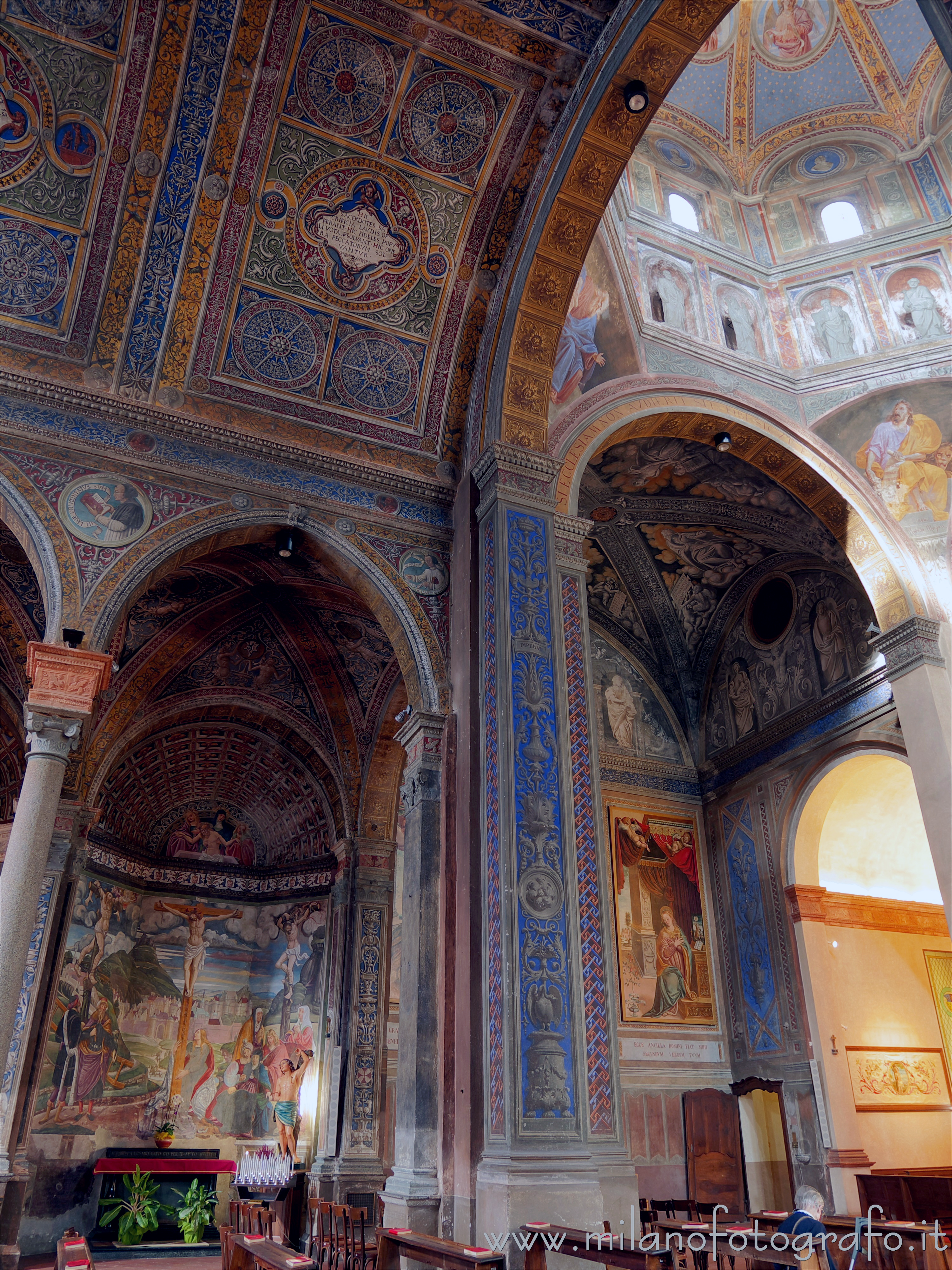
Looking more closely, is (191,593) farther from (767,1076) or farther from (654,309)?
(767,1076)

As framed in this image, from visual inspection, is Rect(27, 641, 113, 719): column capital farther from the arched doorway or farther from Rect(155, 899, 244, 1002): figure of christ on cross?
the arched doorway

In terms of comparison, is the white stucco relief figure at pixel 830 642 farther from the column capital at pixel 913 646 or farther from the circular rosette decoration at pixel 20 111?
the circular rosette decoration at pixel 20 111

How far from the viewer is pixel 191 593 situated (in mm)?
12523

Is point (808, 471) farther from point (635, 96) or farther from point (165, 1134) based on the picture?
point (165, 1134)

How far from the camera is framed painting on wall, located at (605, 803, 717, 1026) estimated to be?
13016 millimetres

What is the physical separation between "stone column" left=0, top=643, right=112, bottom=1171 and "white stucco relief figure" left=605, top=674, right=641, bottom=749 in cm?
854

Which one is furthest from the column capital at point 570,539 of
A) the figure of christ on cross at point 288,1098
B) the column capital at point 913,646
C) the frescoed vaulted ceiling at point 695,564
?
the figure of christ on cross at point 288,1098

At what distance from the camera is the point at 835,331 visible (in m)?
12.7

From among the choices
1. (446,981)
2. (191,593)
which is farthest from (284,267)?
(446,981)

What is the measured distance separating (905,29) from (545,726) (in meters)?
11.5

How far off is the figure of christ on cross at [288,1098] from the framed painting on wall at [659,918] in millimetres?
5176

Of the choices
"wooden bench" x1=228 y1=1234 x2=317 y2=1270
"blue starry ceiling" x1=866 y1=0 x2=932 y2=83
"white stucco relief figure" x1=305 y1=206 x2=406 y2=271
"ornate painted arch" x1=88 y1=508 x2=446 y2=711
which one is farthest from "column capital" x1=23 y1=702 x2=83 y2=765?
"blue starry ceiling" x1=866 y1=0 x2=932 y2=83

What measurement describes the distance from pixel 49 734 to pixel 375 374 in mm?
5025

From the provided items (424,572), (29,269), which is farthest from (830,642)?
(29,269)
